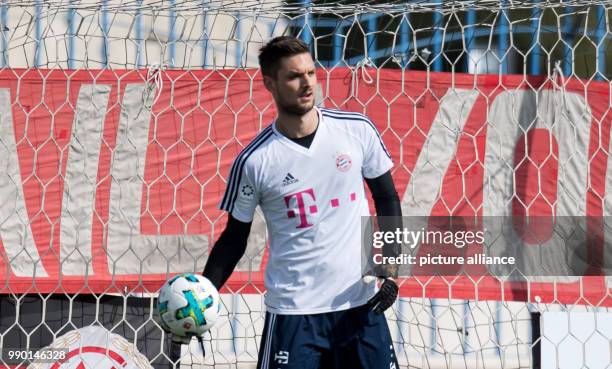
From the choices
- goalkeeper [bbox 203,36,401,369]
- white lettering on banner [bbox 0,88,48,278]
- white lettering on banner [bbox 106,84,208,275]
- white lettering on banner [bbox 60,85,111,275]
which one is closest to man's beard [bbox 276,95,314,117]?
goalkeeper [bbox 203,36,401,369]

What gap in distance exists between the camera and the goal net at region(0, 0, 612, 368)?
380cm

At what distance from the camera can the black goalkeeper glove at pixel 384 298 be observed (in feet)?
9.90

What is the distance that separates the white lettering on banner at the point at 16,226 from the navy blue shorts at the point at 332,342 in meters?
1.31

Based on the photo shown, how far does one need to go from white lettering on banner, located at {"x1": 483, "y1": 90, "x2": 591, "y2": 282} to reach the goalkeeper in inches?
31.4

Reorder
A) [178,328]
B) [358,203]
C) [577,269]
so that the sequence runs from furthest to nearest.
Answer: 1. [577,269]
2. [358,203]
3. [178,328]

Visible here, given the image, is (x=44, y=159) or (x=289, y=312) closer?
(x=289, y=312)

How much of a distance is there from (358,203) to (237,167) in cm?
41

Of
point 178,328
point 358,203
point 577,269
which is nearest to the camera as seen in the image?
point 178,328

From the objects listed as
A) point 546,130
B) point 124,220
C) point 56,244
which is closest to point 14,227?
point 56,244

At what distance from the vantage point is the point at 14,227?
155 inches

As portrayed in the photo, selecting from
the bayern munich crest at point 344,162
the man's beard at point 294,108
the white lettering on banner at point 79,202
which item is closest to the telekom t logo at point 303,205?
the bayern munich crest at point 344,162

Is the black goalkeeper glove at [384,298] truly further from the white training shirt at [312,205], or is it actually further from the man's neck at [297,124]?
the man's neck at [297,124]

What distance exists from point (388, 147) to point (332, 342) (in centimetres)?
107

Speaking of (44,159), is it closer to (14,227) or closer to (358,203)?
(14,227)
